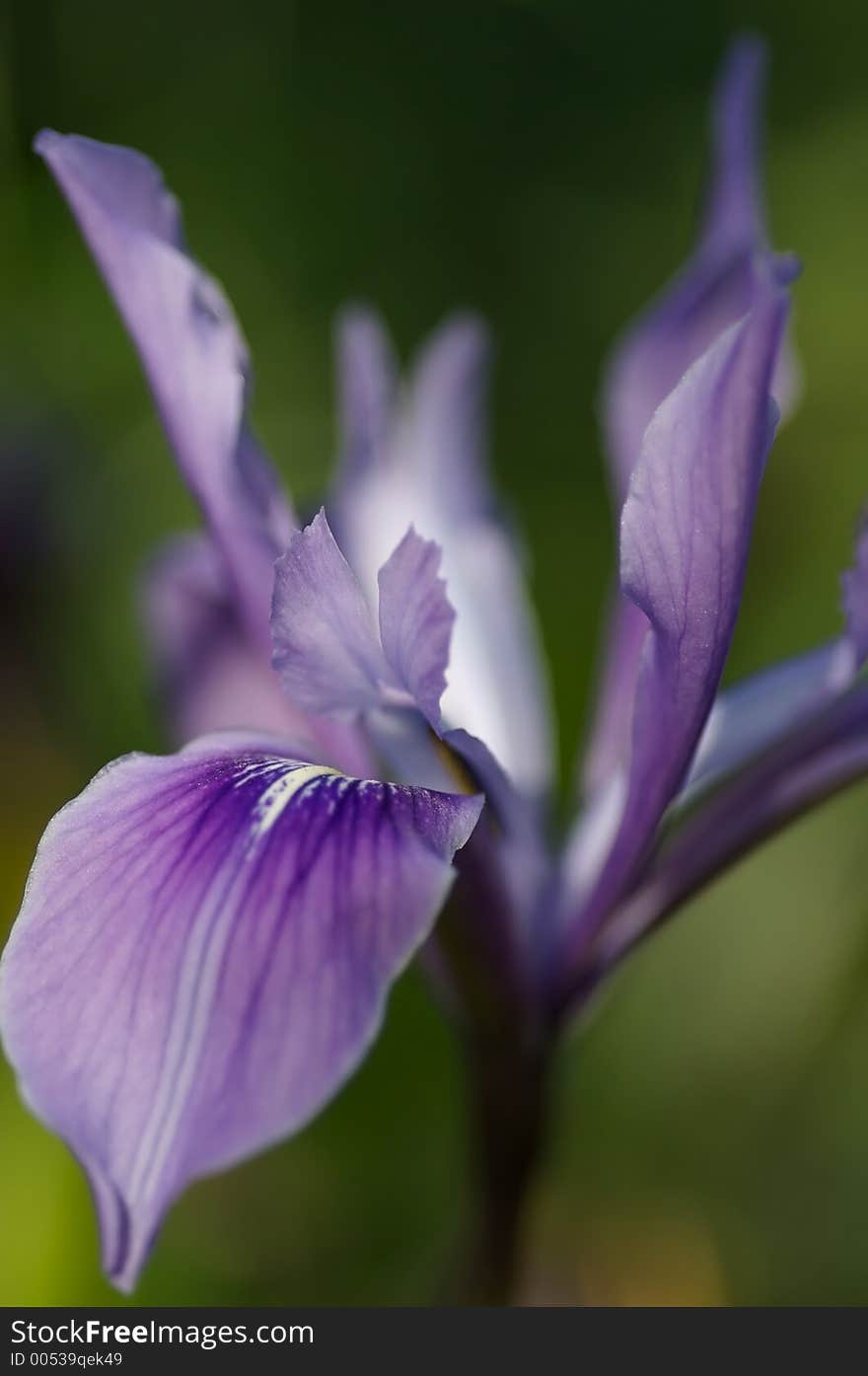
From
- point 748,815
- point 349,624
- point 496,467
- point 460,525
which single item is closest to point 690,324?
point 460,525

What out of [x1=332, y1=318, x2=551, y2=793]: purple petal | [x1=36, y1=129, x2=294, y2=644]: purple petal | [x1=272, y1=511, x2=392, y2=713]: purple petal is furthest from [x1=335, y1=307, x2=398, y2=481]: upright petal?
[x1=272, y1=511, x2=392, y2=713]: purple petal

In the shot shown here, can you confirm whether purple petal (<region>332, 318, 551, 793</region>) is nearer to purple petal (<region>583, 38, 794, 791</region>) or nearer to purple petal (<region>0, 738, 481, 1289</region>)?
purple petal (<region>583, 38, 794, 791</region>)

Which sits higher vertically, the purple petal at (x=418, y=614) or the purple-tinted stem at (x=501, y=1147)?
the purple petal at (x=418, y=614)

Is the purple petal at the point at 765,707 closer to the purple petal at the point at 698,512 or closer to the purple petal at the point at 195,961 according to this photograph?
the purple petal at the point at 698,512

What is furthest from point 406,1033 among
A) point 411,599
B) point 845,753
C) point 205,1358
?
point 411,599

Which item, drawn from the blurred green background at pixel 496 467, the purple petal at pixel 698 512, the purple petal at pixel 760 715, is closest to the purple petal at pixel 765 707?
the purple petal at pixel 760 715

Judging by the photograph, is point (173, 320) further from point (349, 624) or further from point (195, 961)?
point (195, 961)

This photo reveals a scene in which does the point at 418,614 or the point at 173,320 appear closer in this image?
the point at 418,614

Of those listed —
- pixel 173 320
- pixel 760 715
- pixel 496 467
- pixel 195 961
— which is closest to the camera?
pixel 195 961
